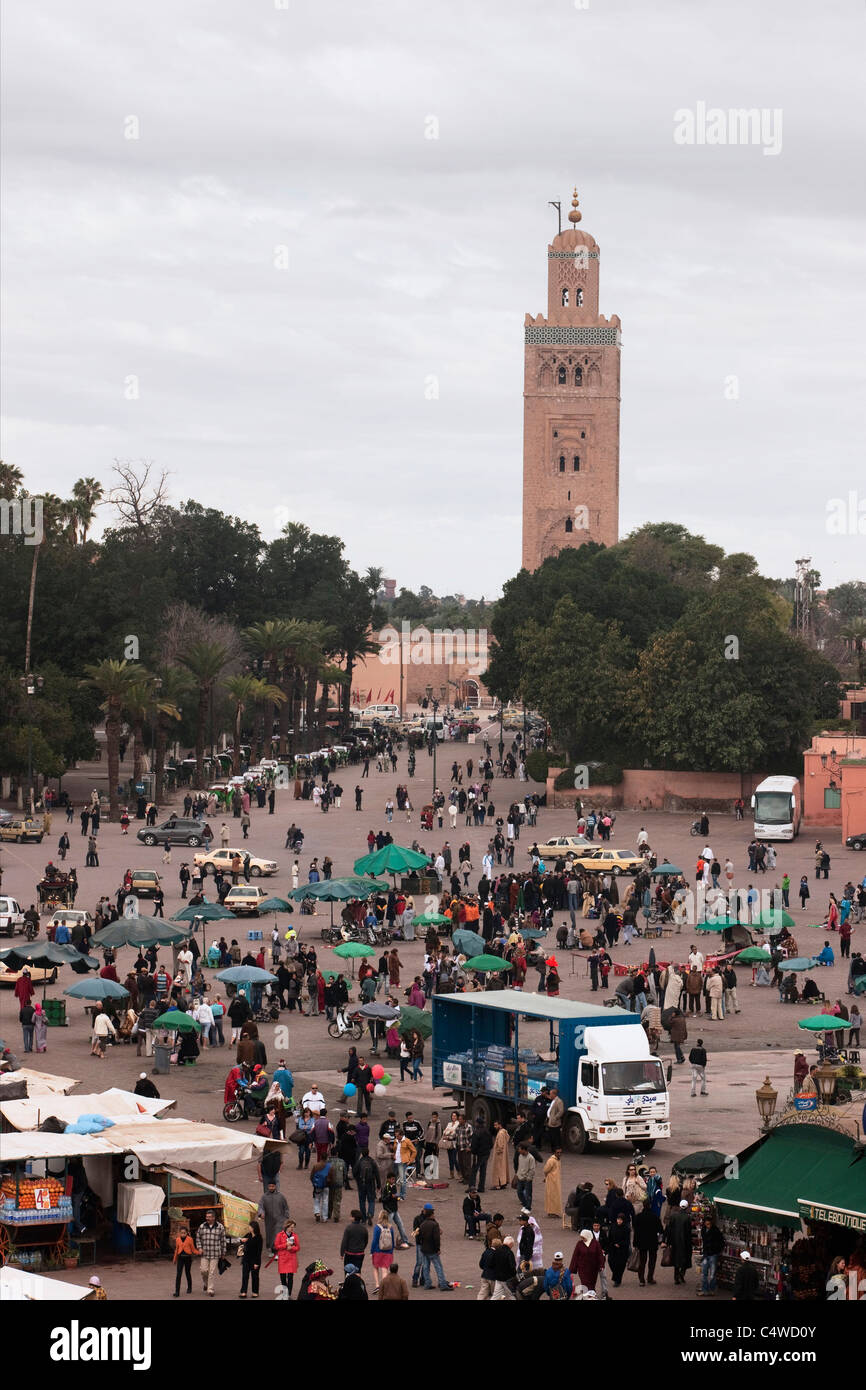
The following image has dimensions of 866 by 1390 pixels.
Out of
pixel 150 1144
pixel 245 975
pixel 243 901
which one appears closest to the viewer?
pixel 150 1144

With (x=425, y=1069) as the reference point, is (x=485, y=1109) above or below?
above

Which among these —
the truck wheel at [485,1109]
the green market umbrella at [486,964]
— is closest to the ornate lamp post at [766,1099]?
the truck wheel at [485,1109]

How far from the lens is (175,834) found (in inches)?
2212

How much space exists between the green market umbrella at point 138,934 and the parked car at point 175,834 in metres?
21.6

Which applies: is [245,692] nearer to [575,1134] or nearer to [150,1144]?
[575,1134]

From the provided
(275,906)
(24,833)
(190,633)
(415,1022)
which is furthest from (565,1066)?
(190,633)

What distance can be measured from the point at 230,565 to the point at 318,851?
51.7 m

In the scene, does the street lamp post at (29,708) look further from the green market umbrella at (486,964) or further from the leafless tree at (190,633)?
the green market umbrella at (486,964)

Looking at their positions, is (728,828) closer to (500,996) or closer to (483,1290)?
(500,996)

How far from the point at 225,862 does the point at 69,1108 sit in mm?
28689

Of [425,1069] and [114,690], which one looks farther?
[114,690]

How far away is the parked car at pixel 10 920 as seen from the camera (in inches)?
1586

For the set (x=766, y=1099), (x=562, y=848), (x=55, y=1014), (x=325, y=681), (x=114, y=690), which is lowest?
(x=55, y=1014)

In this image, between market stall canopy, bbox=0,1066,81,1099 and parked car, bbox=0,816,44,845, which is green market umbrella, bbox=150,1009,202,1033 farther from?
parked car, bbox=0,816,44,845
